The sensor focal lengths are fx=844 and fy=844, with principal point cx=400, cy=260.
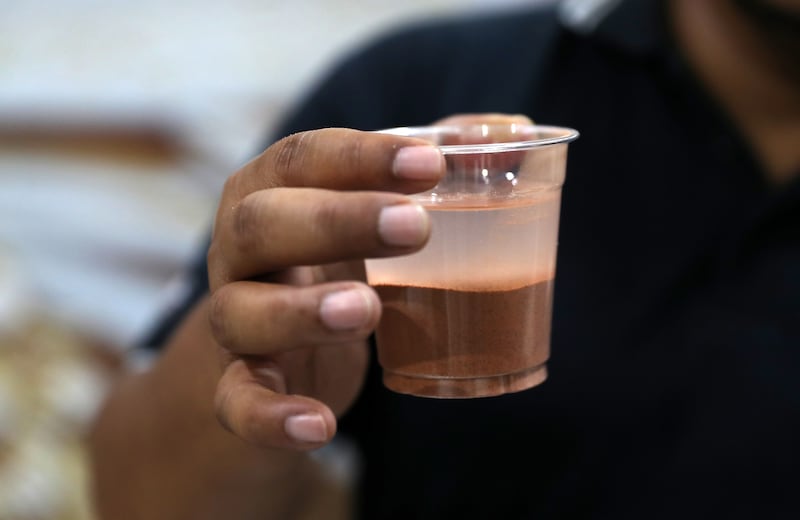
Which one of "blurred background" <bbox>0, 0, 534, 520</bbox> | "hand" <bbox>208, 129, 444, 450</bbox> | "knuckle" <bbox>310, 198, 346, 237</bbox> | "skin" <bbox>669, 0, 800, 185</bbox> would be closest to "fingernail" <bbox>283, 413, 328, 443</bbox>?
"hand" <bbox>208, 129, 444, 450</bbox>

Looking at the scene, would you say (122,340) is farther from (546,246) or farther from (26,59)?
(546,246)

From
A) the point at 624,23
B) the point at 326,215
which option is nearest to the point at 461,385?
the point at 326,215

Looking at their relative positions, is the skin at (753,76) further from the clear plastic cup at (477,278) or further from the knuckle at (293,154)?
the knuckle at (293,154)

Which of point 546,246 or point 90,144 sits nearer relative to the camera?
point 546,246

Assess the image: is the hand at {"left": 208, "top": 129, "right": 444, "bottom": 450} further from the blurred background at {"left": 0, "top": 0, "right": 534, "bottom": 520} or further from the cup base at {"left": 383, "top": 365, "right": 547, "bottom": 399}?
the blurred background at {"left": 0, "top": 0, "right": 534, "bottom": 520}

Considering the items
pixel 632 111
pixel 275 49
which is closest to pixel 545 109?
pixel 632 111

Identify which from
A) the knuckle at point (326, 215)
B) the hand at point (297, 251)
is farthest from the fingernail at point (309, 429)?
the knuckle at point (326, 215)

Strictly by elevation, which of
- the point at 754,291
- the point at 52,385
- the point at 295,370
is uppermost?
the point at 295,370

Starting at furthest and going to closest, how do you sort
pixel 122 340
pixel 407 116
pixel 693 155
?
1. pixel 122 340
2. pixel 407 116
3. pixel 693 155
